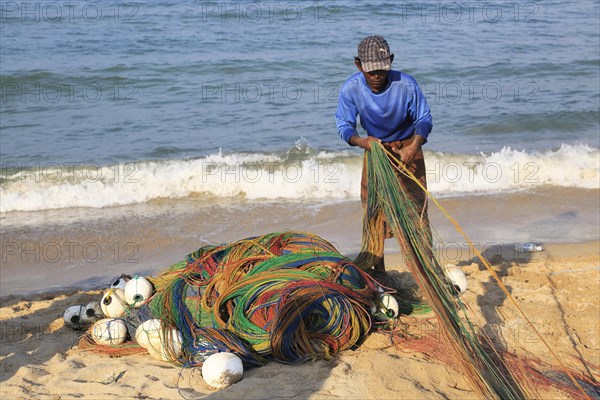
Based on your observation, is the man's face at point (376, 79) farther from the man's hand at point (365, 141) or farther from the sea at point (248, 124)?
the sea at point (248, 124)

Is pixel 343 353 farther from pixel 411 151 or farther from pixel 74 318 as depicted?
pixel 74 318

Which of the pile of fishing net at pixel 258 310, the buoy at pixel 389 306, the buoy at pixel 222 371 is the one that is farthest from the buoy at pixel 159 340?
the buoy at pixel 389 306

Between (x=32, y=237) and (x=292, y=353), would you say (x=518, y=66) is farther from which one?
(x=292, y=353)

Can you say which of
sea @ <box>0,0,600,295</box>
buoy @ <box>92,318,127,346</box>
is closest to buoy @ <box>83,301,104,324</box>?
buoy @ <box>92,318,127,346</box>

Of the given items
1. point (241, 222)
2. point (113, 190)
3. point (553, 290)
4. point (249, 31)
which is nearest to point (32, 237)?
point (113, 190)

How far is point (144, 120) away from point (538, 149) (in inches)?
247

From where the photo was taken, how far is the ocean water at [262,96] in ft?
33.3

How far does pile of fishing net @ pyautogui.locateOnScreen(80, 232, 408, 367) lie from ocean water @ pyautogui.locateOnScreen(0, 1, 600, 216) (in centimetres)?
443

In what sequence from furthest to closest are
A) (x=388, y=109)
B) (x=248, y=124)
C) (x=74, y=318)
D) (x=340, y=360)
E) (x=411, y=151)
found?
(x=248, y=124) < (x=74, y=318) < (x=388, y=109) < (x=411, y=151) < (x=340, y=360)

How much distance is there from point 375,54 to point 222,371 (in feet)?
7.20

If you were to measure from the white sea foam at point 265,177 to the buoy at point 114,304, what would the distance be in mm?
4127

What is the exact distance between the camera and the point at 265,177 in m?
10.1

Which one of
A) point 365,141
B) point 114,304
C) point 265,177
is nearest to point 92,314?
point 114,304

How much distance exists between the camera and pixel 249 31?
17.7 m
